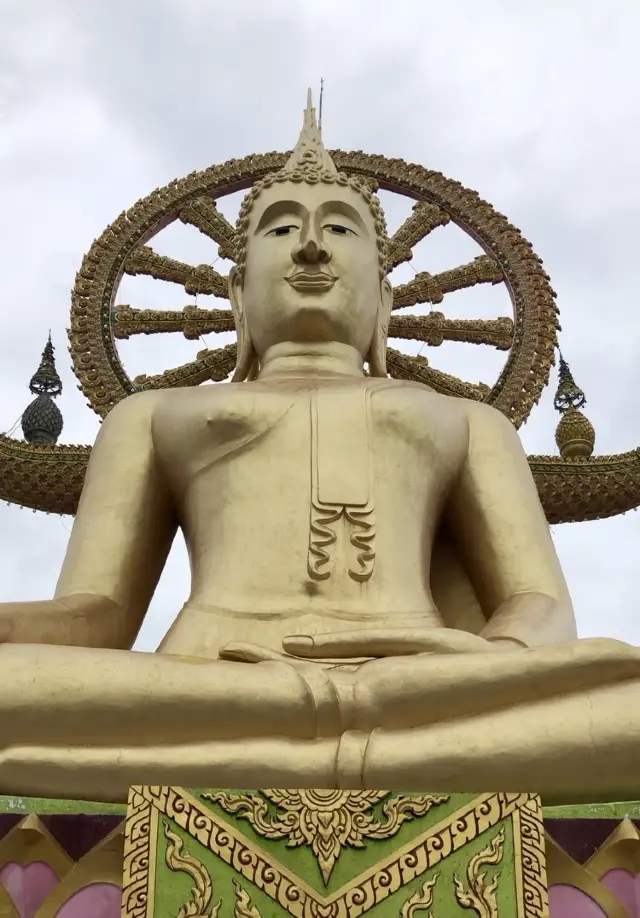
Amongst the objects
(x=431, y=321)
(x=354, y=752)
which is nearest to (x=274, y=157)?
(x=431, y=321)

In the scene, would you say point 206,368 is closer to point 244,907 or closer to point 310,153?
point 310,153

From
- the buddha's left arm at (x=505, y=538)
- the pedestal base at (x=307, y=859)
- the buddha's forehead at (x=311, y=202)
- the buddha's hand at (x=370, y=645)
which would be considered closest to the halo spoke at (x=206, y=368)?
the buddha's forehead at (x=311, y=202)

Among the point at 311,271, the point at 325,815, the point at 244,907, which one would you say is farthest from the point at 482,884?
the point at 311,271

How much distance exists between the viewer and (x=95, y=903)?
7.83ft

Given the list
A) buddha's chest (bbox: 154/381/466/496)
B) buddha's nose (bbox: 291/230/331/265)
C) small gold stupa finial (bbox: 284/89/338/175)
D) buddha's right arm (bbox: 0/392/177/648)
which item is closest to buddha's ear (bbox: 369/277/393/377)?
buddha's nose (bbox: 291/230/331/265)

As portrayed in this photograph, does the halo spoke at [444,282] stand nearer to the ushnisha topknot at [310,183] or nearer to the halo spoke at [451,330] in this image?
the halo spoke at [451,330]

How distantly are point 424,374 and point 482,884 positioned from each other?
3.62 meters

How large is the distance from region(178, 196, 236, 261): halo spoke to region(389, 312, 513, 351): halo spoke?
877 millimetres

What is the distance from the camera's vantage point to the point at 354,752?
8.65 feet

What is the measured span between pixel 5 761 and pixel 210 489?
1403mm

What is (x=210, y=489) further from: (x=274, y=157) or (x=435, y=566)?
(x=274, y=157)

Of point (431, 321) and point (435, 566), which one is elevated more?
point (431, 321)

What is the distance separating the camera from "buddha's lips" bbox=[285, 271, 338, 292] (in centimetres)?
436

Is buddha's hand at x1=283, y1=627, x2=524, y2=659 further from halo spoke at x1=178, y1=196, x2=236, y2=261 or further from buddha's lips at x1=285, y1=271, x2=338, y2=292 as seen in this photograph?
halo spoke at x1=178, y1=196, x2=236, y2=261
